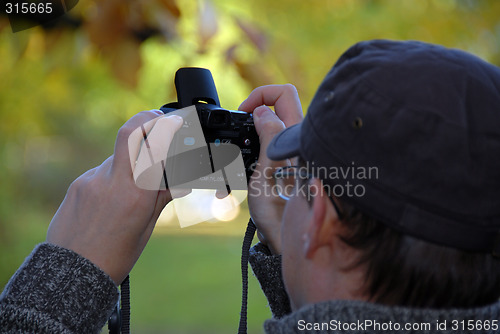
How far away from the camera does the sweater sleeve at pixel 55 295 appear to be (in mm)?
689

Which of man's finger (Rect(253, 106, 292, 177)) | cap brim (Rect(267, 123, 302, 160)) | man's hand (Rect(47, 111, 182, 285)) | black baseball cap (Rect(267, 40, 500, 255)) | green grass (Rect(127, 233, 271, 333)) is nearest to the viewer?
black baseball cap (Rect(267, 40, 500, 255))

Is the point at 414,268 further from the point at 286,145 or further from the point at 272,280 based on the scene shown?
the point at 272,280

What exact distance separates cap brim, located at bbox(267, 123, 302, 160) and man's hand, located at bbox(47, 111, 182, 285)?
19 centimetres

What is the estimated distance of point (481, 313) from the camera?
611 mm

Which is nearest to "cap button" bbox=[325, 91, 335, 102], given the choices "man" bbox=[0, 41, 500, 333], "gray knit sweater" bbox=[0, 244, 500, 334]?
"man" bbox=[0, 41, 500, 333]

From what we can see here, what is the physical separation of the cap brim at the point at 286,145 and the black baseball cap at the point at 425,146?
2.8 inches

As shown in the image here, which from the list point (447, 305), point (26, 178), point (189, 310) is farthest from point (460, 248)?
point (26, 178)

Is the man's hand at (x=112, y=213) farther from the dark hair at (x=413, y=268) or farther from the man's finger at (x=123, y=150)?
the dark hair at (x=413, y=268)

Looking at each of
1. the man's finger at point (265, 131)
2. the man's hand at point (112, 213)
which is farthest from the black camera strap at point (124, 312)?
the man's finger at point (265, 131)

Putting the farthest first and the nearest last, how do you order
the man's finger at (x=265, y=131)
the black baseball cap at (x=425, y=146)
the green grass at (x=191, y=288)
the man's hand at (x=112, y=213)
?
the green grass at (x=191, y=288)
the man's finger at (x=265, y=131)
the man's hand at (x=112, y=213)
the black baseball cap at (x=425, y=146)

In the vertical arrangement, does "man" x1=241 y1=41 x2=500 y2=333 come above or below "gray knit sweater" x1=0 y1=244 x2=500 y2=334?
above

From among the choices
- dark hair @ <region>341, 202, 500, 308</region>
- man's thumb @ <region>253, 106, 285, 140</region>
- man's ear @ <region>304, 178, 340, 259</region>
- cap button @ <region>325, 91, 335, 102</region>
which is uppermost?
cap button @ <region>325, 91, 335, 102</region>

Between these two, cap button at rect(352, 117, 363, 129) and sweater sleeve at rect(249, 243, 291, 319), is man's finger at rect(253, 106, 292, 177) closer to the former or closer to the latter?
sweater sleeve at rect(249, 243, 291, 319)

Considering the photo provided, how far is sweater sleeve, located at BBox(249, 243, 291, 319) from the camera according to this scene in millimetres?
872
